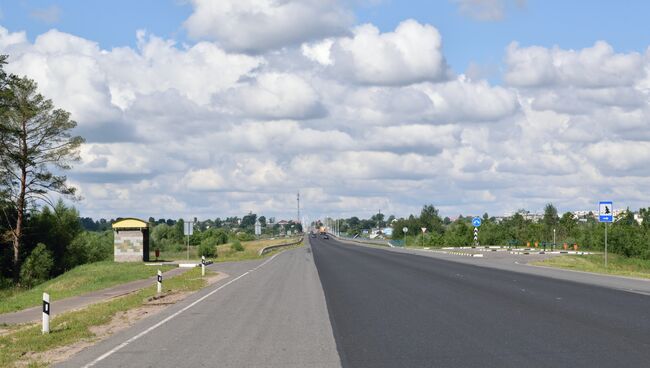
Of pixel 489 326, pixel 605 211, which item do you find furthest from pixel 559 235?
pixel 489 326

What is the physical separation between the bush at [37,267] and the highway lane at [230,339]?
32758 millimetres

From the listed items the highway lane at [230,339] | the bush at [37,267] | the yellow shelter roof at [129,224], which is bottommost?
the bush at [37,267]

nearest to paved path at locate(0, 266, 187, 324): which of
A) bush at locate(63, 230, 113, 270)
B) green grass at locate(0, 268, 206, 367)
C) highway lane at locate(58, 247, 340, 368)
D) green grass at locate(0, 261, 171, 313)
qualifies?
green grass at locate(0, 261, 171, 313)

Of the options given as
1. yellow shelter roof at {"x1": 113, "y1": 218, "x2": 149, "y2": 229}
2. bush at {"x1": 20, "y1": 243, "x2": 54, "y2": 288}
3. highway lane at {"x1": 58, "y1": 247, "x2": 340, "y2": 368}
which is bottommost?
bush at {"x1": 20, "y1": 243, "x2": 54, "y2": 288}

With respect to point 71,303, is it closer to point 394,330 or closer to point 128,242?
point 394,330

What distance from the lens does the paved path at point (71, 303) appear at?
73.6ft

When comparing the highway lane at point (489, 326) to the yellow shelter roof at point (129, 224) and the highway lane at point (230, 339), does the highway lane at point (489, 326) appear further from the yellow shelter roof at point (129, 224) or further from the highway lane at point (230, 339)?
the yellow shelter roof at point (129, 224)

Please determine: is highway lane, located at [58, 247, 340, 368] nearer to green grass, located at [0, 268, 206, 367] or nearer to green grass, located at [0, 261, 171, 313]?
green grass, located at [0, 268, 206, 367]

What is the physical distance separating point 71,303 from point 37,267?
92.7 ft

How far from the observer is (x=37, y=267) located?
5262cm

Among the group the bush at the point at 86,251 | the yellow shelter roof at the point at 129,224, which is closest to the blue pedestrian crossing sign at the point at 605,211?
the yellow shelter roof at the point at 129,224

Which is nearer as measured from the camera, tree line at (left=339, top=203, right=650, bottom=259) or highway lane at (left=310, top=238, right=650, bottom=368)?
highway lane at (left=310, top=238, right=650, bottom=368)

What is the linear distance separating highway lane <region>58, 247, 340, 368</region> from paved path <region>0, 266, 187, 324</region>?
14.4 ft

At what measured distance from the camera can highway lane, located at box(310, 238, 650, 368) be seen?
11.4 meters
